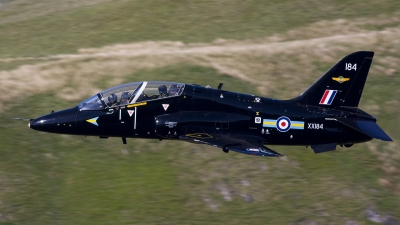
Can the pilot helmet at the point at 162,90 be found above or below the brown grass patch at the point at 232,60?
below

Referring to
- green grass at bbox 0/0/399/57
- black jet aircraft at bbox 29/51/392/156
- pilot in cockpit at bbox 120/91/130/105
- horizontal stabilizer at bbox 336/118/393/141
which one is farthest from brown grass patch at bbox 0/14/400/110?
horizontal stabilizer at bbox 336/118/393/141

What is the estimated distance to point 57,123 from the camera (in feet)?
73.5

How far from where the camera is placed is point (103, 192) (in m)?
25.0

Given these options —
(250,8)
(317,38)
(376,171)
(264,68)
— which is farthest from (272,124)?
(250,8)

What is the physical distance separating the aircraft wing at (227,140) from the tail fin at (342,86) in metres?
2.69

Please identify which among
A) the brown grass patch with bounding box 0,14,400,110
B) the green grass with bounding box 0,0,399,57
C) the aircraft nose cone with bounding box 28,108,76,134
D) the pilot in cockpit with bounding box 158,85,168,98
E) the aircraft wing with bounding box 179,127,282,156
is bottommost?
the aircraft wing with bounding box 179,127,282,156

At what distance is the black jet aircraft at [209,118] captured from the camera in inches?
882

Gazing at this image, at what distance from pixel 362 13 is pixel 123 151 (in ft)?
84.8

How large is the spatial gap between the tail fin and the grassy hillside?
444cm

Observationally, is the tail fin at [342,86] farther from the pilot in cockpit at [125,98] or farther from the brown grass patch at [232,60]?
the brown grass patch at [232,60]

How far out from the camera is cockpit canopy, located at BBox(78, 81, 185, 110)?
22.5m

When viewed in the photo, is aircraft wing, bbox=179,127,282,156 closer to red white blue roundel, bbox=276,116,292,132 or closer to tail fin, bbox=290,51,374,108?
red white blue roundel, bbox=276,116,292,132

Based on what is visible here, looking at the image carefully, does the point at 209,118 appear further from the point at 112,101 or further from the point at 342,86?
the point at 342,86

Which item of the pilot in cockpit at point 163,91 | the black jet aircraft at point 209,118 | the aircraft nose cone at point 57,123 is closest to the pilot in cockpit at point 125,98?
the black jet aircraft at point 209,118
